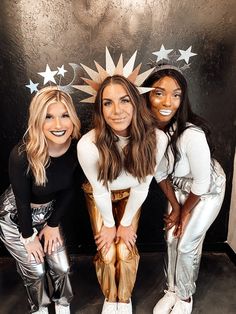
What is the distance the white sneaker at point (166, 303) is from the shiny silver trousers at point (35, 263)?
1.79 ft

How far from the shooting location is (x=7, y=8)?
191 centimetres

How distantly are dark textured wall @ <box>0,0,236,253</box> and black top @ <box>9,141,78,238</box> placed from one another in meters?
0.53

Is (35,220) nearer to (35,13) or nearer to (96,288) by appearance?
(96,288)

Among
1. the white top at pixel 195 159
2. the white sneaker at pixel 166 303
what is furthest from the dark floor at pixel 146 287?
the white top at pixel 195 159

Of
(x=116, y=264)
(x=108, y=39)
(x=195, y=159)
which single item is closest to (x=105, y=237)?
(x=116, y=264)

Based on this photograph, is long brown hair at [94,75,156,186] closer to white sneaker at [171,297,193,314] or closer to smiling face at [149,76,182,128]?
smiling face at [149,76,182,128]

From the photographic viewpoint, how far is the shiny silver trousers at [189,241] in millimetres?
1830

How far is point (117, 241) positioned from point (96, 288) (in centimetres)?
56

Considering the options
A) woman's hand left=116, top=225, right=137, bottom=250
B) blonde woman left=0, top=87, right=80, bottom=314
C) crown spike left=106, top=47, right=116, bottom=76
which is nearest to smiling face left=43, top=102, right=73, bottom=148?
blonde woman left=0, top=87, right=80, bottom=314

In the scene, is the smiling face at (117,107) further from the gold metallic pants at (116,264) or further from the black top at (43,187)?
the gold metallic pants at (116,264)

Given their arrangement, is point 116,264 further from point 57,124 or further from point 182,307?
point 57,124

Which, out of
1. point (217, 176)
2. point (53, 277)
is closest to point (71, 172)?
point (53, 277)

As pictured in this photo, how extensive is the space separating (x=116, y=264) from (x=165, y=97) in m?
0.99

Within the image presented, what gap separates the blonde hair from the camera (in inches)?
62.1
